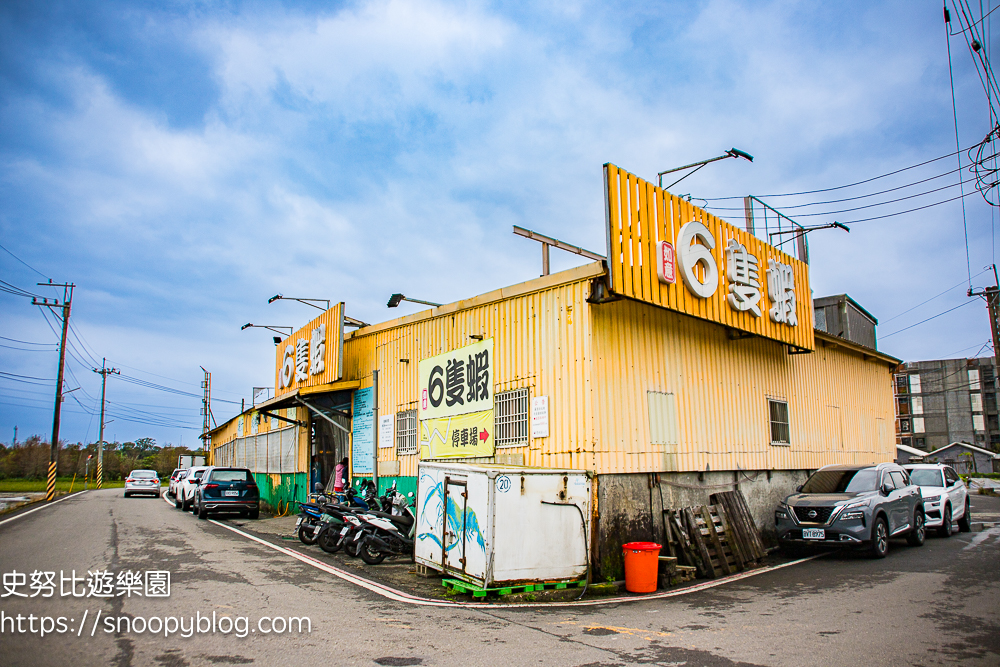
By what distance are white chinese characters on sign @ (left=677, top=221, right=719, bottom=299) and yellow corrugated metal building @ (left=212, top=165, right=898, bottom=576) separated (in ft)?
0.12

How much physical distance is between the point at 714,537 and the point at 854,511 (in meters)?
2.92

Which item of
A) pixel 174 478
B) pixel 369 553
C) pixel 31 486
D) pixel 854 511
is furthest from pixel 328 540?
pixel 31 486

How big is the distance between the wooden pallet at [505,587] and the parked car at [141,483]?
31271 millimetres

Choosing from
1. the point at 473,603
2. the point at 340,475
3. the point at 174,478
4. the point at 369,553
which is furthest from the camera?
the point at 174,478

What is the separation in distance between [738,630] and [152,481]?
35.7 meters

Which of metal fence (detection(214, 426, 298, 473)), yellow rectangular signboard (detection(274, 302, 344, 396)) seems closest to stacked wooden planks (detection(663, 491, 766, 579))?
yellow rectangular signboard (detection(274, 302, 344, 396))

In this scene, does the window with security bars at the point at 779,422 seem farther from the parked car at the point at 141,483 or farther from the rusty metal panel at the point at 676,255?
the parked car at the point at 141,483

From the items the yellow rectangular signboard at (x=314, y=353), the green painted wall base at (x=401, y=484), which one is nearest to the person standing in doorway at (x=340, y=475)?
the green painted wall base at (x=401, y=484)

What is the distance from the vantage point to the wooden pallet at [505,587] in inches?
324

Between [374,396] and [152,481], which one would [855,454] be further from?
[152,481]

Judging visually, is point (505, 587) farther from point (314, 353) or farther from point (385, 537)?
point (314, 353)

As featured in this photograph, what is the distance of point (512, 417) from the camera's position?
38.7ft

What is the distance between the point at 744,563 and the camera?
36.0 feet

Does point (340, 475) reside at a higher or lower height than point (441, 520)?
higher
